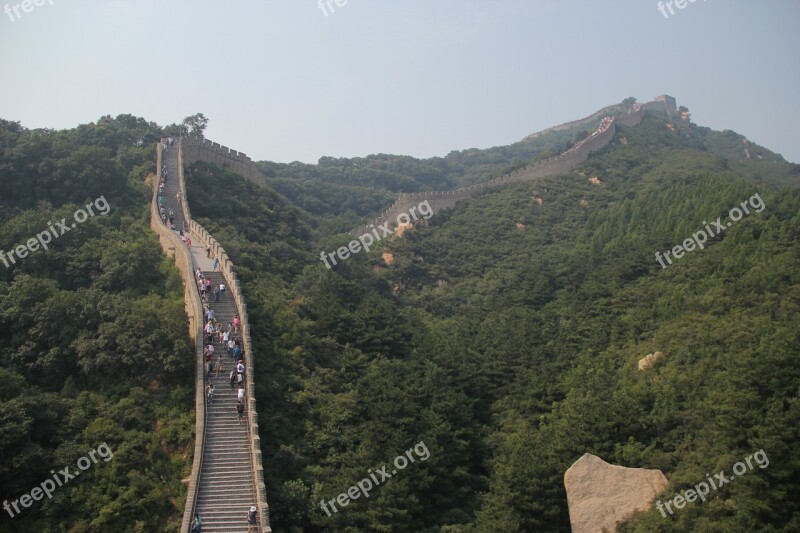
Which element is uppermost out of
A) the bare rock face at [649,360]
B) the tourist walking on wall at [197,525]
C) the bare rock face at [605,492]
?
the tourist walking on wall at [197,525]

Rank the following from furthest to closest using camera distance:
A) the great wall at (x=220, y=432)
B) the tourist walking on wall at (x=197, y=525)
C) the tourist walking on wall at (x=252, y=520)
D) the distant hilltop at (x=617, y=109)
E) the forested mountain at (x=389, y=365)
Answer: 1. the distant hilltop at (x=617, y=109)
2. the forested mountain at (x=389, y=365)
3. the great wall at (x=220, y=432)
4. the tourist walking on wall at (x=252, y=520)
5. the tourist walking on wall at (x=197, y=525)

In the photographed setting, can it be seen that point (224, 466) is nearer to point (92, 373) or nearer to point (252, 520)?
point (252, 520)

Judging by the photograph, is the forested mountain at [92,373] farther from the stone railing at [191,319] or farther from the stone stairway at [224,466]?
the stone stairway at [224,466]

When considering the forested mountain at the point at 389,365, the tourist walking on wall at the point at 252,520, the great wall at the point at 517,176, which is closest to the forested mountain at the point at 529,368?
the forested mountain at the point at 389,365

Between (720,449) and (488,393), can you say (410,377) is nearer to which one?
(488,393)

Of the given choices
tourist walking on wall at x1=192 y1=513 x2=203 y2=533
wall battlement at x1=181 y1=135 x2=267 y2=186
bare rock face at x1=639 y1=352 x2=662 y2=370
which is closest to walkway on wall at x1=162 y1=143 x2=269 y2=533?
tourist walking on wall at x1=192 y1=513 x2=203 y2=533

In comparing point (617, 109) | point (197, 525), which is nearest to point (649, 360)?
point (197, 525)

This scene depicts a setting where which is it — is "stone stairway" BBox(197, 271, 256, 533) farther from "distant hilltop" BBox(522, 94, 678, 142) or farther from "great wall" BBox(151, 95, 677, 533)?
"distant hilltop" BBox(522, 94, 678, 142)
